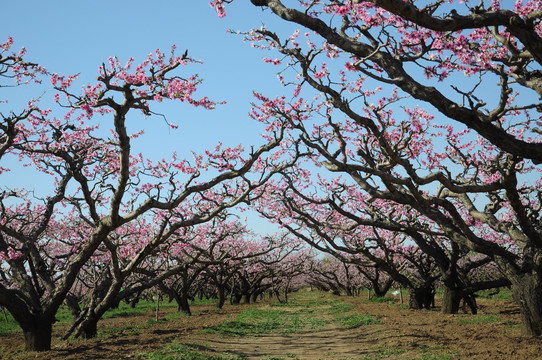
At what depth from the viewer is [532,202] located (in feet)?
70.6

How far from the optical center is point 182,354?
1083cm

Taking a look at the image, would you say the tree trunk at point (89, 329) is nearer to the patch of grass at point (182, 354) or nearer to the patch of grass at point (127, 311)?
the patch of grass at point (182, 354)

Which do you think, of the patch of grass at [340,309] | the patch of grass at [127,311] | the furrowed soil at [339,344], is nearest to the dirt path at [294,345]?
the furrowed soil at [339,344]

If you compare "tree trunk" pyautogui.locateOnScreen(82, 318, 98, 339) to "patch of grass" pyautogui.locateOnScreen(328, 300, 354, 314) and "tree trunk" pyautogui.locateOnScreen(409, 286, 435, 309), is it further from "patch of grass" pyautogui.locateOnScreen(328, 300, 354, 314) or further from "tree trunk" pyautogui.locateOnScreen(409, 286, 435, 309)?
"tree trunk" pyautogui.locateOnScreen(409, 286, 435, 309)

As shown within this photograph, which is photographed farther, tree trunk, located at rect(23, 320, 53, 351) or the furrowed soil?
tree trunk, located at rect(23, 320, 53, 351)

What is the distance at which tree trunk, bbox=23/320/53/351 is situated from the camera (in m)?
12.3

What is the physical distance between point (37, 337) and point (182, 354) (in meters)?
4.58

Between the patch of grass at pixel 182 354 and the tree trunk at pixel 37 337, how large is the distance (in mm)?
3433

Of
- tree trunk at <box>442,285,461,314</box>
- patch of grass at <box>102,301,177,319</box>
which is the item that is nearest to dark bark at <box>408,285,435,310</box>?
tree trunk at <box>442,285,461,314</box>

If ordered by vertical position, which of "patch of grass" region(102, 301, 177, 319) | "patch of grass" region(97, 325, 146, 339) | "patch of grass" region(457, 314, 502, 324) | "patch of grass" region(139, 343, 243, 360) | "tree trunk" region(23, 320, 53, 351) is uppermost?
"tree trunk" region(23, 320, 53, 351)

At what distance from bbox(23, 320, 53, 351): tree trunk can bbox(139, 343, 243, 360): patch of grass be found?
135 inches

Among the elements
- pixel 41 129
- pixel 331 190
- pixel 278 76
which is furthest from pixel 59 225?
pixel 278 76

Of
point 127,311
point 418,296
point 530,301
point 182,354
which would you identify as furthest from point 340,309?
point 182,354

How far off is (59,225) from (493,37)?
21.8m
